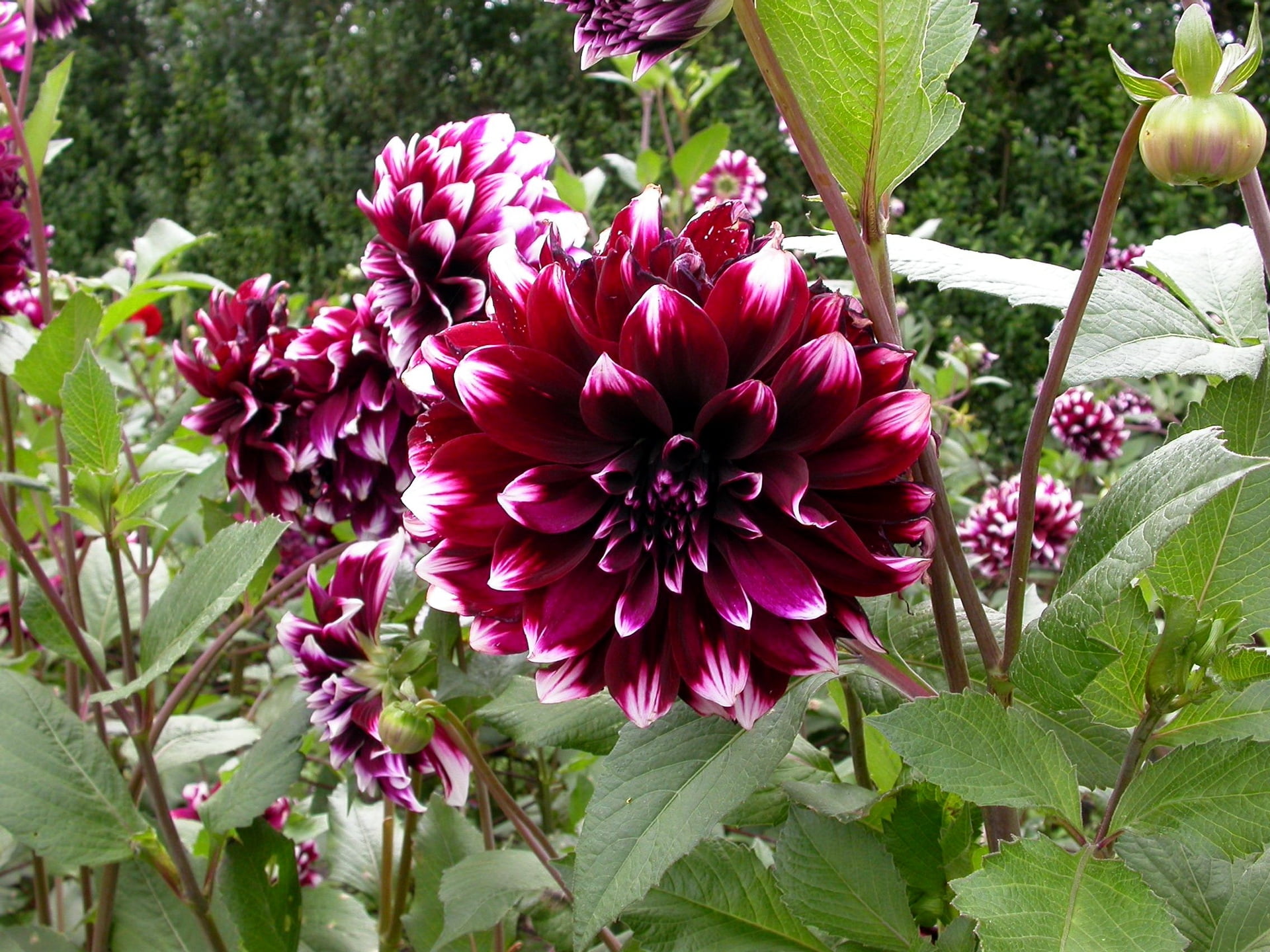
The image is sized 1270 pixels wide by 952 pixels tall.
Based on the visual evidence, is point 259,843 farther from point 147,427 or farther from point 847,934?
point 147,427

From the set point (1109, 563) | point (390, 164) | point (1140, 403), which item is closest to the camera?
point (1109, 563)

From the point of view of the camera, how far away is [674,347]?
360 mm

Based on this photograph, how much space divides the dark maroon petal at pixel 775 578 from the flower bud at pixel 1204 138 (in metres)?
0.20

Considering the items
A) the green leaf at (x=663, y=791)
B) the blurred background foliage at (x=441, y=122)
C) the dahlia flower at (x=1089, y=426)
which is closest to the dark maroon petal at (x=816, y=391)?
the green leaf at (x=663, y=791)

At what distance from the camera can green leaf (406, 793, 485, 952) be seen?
70cm

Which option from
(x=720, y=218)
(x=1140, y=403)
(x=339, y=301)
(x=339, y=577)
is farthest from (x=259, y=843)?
(x=1140, y=403)

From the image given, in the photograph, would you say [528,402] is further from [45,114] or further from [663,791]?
[45,114]

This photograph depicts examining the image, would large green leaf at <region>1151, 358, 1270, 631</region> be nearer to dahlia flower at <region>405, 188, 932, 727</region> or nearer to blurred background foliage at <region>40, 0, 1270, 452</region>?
dahlia flower at <region>405, 188, 932, 727</region>

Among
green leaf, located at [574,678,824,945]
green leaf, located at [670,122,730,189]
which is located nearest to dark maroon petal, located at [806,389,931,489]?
green leaf, located at [574,678,824,945]

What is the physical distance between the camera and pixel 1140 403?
1685mm

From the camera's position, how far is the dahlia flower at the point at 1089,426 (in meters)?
1.50

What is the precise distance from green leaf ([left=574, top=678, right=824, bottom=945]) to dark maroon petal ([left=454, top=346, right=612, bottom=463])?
0.42ft

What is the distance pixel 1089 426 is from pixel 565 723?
1.21 meters

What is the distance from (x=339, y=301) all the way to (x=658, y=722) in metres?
1.20
